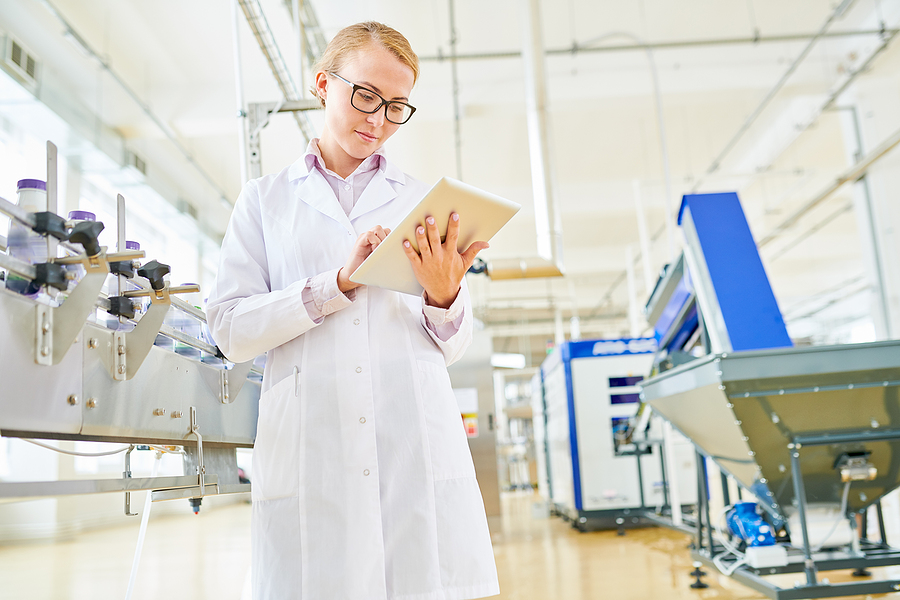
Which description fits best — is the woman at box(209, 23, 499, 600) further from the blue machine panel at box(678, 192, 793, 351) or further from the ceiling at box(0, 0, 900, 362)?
the ceiling at box(0, 0, 900, 362)

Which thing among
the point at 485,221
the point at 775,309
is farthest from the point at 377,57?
the point at 775,309

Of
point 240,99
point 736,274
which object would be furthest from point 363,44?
point 736,274

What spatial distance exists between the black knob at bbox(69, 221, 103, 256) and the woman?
193 mm

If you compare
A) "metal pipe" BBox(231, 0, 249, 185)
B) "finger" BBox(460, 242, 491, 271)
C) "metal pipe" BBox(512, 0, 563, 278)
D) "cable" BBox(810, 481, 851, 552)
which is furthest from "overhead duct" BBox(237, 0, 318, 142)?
"cable" BBox(810, 481, 851, 552)

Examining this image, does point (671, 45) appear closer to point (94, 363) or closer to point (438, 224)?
point (438, 224)

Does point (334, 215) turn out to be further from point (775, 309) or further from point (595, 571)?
point (595, 571)

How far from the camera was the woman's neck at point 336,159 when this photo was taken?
118cm

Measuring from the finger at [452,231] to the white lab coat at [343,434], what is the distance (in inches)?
5.4

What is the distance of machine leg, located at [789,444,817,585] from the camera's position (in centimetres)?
216

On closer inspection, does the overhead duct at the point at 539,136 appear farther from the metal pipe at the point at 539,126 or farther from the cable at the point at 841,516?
the cable at the point at 841,516

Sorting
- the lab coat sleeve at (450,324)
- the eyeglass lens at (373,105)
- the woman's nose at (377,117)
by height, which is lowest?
A: the lab coat sleeve at (450,324)

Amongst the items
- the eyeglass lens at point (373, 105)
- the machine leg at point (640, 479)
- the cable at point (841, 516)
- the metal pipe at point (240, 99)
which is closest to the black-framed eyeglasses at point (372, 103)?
the eyeglass lens at point (373, 105)

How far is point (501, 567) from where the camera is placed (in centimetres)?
368

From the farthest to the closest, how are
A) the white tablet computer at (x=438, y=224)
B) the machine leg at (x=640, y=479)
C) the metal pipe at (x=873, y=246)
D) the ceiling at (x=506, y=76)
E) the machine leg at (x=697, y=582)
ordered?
the metal pipe at (x=873, y=246) → the ceiling at (x=506, y=76) → the machine leg at (x=640, y=479) → the machine leg at (x=697, y=582) → the white tablet computer at (x=438, y=224)
